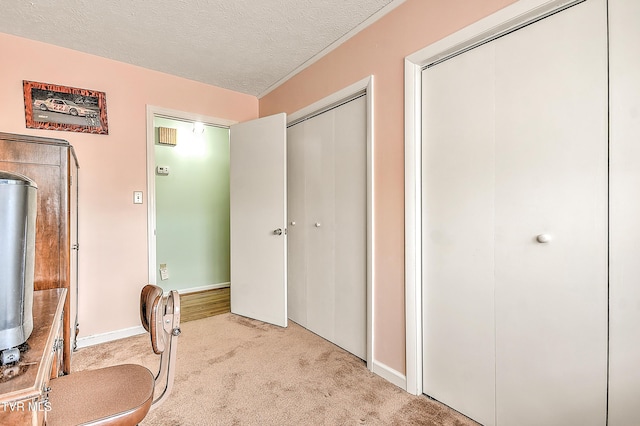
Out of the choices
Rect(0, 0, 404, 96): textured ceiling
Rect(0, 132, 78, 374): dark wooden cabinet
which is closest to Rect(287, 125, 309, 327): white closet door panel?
Rect(0, 0, 404, 96): textured ceiling

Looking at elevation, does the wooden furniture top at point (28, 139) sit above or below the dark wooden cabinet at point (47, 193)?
above

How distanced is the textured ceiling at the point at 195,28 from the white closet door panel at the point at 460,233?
704 millimetres

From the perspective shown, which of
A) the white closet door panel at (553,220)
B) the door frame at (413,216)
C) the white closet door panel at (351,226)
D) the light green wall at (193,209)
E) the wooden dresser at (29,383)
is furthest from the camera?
the light green wall at (193,209)

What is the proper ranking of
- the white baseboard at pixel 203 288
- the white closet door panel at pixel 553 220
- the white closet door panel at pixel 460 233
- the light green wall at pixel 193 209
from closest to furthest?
the white closet door panel at pixel 553 220 → the white closet door panel at pixel 460 233 → the light green wall at pixel 193 209 → the white baseboard at pixel 203 288

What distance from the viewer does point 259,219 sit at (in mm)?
3006

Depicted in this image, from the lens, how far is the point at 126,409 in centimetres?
98

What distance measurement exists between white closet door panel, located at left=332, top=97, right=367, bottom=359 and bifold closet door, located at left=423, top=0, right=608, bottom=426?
0.52m

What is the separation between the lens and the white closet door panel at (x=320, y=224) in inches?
99.5

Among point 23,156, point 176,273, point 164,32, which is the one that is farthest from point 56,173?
point 176,273

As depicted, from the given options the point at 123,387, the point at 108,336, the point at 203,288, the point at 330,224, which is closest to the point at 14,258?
the point at 123,387

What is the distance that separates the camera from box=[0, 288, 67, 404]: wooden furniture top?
583mm

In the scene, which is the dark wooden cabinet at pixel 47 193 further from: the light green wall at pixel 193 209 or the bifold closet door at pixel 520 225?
the light green wall at pixel 193 209

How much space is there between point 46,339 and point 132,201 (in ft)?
7.18

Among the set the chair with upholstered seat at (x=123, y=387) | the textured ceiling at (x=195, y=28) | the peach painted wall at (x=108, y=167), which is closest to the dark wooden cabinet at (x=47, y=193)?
the chair with upholstered seat at (x=123, y=387)
